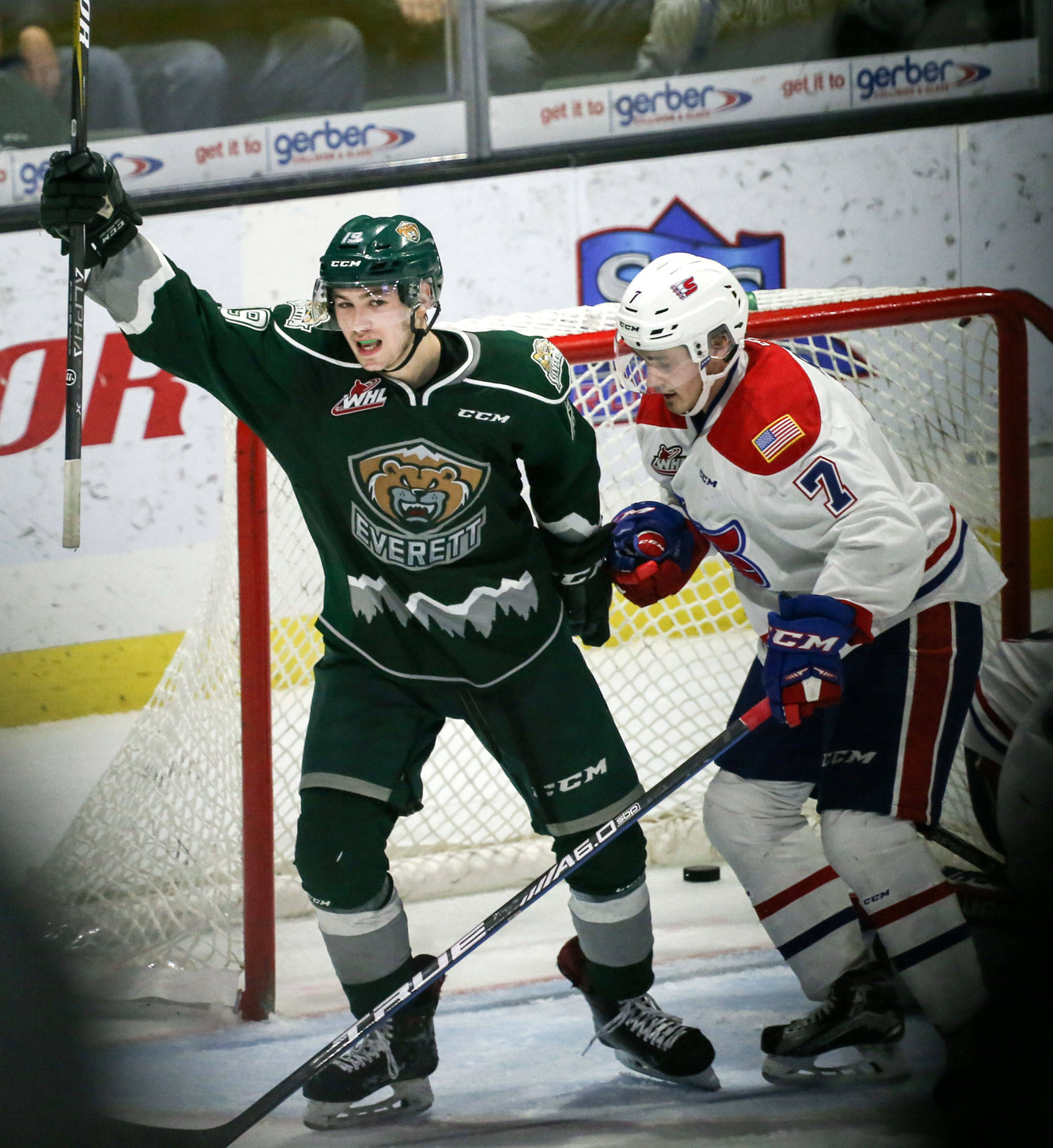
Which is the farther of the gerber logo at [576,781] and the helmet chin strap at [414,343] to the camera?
the gerber logo at [576,781]

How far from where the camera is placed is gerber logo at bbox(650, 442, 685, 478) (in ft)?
6.74

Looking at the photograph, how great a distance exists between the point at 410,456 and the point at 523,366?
196 millimetres

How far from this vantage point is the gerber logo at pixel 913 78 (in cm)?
417

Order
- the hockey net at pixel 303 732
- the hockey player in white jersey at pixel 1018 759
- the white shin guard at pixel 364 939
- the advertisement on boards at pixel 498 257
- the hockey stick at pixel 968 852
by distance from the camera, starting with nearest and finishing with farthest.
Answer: the white shin guard at pixel 364 939, the hockey player in white jersey at pixel 1018 759, the hockey stick at pixel 968 852, the hockey net at pixel 303 732, the advertisement on boards at pixel 498 257

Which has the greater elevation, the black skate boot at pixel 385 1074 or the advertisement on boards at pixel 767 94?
the advertisement on boards at pixel 767 94

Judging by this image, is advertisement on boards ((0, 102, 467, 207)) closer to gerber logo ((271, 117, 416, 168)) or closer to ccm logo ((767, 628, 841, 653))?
gerber logo ((271, 117, 416, 168))

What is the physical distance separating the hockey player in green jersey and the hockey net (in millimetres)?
560

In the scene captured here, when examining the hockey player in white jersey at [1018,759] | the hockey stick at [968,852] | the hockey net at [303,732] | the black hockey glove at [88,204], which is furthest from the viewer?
the hockey net at [303,732]

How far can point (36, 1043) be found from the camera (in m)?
0.82

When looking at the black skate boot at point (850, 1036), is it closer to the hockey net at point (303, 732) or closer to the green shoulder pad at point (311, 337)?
the hockey net at point (303, 732)

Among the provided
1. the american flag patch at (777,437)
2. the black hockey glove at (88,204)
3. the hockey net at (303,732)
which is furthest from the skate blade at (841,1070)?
the black hockey glove at (88,204)

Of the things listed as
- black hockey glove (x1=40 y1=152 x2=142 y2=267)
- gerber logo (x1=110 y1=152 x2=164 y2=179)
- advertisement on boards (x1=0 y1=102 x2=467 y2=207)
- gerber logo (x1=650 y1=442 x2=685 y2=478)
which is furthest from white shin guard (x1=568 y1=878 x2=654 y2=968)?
gerber logo (x1=110 y1=152 x2=164 y2=179)

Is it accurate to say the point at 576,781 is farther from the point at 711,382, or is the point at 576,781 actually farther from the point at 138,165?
the point at 138,165

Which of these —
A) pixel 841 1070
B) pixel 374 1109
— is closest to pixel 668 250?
pixel 841 1070
